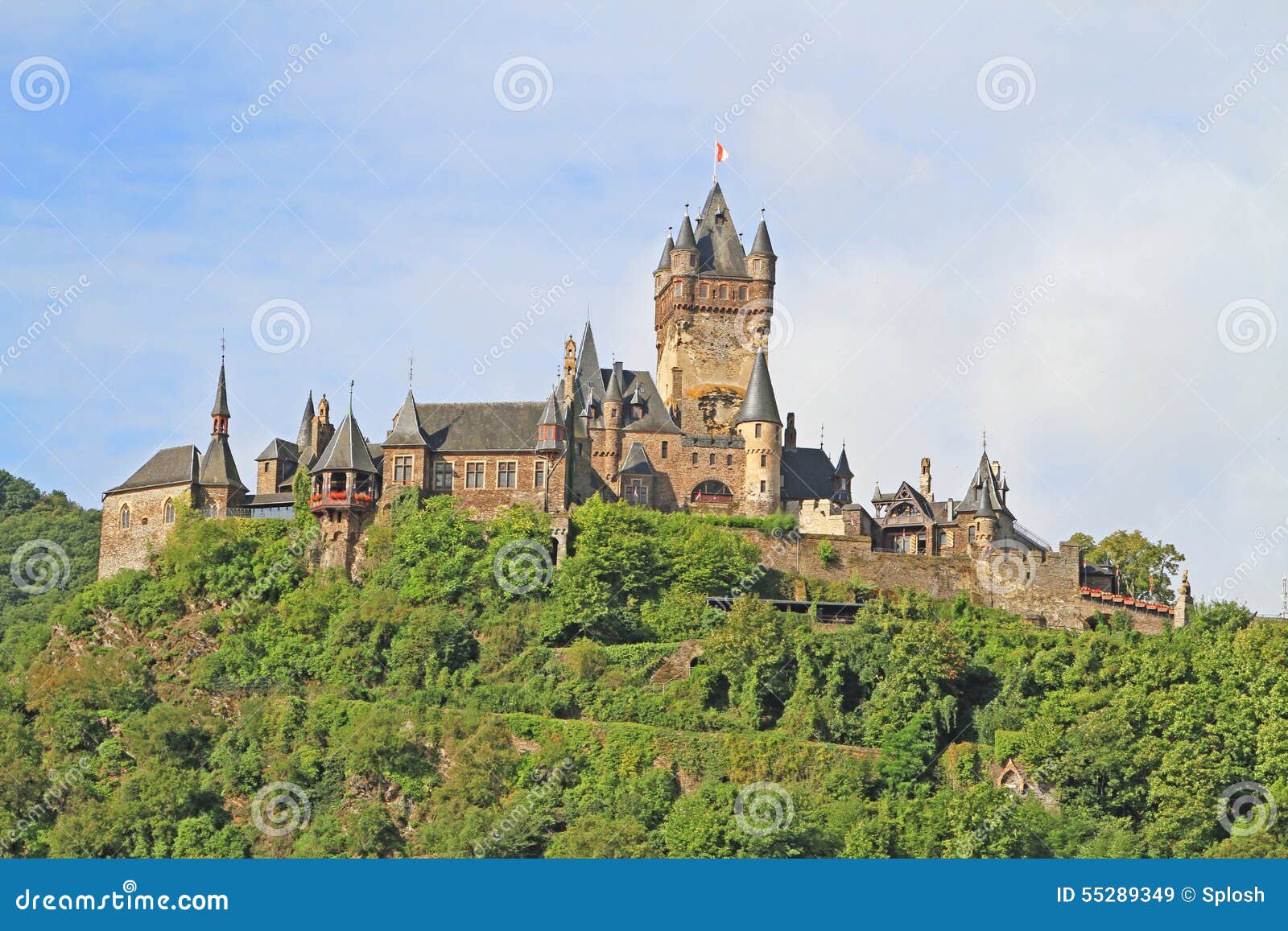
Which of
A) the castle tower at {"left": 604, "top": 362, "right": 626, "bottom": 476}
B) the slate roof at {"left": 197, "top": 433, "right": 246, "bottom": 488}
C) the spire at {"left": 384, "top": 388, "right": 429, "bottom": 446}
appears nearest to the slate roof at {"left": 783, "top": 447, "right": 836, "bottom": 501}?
the castle tower at {"left": 604, "top": 362, "right": 626, "bottom": 476}

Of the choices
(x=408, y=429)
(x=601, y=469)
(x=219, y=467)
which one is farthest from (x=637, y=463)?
(x=219, y=467)

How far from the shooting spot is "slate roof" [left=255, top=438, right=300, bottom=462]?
85.9 m

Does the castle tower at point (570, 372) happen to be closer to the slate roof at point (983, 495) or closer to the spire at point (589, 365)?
the spire at point (589, 365)

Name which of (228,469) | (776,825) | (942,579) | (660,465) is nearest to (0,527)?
(228,469)

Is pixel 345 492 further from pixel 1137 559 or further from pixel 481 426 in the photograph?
pixel 1137 559

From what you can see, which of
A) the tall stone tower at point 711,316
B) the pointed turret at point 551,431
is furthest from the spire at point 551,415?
the tall stone tower at point 711,316

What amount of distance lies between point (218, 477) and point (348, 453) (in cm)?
617

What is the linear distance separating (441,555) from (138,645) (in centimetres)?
1081

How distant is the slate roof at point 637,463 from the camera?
84.9 m

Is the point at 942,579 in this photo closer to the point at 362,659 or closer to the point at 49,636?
the point at 362,659

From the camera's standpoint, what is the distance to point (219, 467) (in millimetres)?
85312

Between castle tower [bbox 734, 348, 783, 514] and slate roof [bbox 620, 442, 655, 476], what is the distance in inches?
137

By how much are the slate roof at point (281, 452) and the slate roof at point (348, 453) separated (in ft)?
12.9

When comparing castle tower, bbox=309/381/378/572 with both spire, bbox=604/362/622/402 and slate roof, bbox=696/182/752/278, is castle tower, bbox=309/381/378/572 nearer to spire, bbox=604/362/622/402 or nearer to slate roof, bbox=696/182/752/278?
spire, bbox=604/362/622/402
